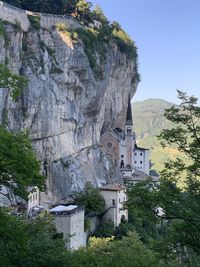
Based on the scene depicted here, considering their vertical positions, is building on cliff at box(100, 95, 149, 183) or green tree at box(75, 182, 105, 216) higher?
building on cliff at box(100, 95, 149, 183)

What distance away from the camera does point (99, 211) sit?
56.3 meters

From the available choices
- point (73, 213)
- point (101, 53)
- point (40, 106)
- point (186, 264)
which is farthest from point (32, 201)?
point (186, 264)

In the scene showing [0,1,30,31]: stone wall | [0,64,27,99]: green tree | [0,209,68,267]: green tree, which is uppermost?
[0,1,30,31]: stone wall

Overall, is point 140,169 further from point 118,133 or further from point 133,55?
point 133,55

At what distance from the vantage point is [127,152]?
91625 mm

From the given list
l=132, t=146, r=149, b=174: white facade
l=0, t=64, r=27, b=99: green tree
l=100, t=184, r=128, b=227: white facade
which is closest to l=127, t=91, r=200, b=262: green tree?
l=0, t=64, r=27, b=99: green tree

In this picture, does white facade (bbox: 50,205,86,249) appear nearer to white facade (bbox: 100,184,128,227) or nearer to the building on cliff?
white facade (bbox: 100,184,128,227)

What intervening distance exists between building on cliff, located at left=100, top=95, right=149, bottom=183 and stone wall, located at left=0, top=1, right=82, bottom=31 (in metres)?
27.4

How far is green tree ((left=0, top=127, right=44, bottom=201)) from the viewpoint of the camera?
41.2ft

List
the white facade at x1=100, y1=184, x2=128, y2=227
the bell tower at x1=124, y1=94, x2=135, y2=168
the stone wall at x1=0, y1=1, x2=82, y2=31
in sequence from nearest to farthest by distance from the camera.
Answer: the stone wall at x1=0, y1=1, x2=82, y2=31, the white facade at x1=100, y1=184, x2=128, y2=227, the bell tower at x1=124, y1=94, x2=135, y2=168

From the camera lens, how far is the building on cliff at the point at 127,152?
8462 cm

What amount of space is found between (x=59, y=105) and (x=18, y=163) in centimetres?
4439

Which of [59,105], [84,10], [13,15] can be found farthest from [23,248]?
[84,10]

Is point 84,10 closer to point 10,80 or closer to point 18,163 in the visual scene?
point 10,80
